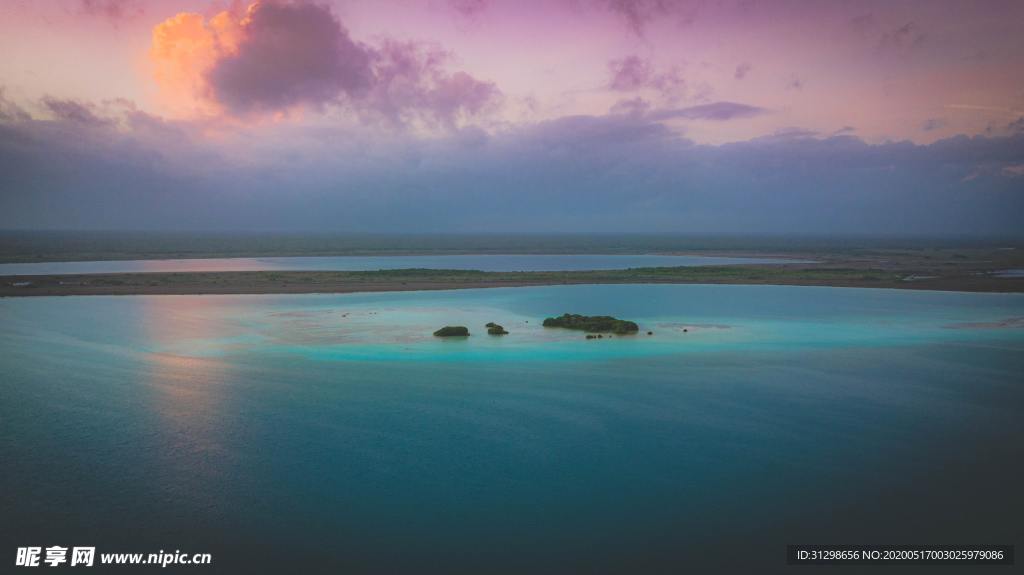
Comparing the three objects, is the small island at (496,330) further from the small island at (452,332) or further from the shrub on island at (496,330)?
the small island at (452,332)

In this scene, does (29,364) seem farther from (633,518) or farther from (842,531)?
(842,531)

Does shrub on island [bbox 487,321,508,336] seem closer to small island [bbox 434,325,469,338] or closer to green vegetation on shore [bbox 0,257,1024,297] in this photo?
small island [bbox 434,325,469,338]

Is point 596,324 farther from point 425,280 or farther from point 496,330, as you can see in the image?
point 425,280

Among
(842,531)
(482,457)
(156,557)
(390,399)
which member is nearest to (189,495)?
(156,557)

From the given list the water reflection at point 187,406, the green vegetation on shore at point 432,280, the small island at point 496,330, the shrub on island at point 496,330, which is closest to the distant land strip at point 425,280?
the green vegetation on shore at point 432,280

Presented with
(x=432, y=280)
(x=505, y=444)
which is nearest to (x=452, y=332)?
(x=505, y=444)

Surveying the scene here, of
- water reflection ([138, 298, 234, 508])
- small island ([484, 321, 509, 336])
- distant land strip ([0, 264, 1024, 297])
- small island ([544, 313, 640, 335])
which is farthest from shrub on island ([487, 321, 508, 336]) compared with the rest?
distant land strip ([0, 264, 1024, 297])
